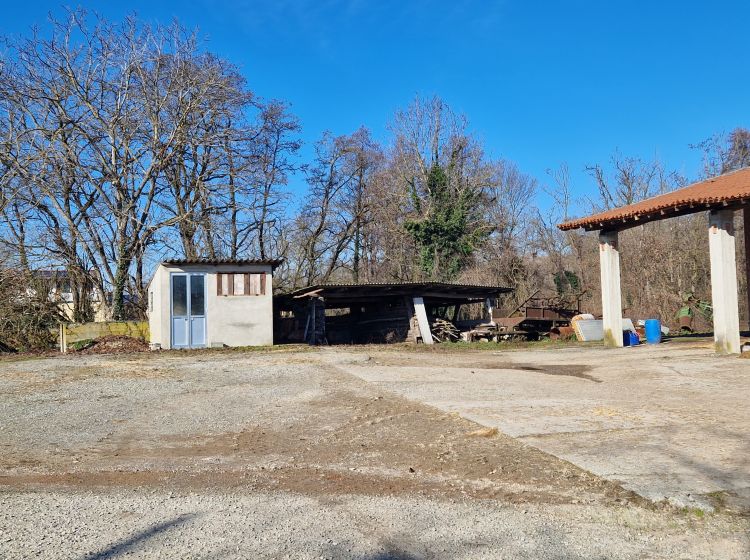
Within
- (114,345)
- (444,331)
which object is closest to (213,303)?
(114,345)

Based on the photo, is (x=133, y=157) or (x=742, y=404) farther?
(x=133, y=157)

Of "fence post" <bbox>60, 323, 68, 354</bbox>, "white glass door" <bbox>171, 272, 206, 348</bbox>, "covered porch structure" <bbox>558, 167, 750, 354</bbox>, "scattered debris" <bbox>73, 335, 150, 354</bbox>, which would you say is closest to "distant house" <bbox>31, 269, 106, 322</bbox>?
"fence post" <bbox>60, 323, 68, 354</bbox>

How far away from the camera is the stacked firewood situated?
24953mm

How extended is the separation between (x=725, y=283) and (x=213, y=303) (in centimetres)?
1544

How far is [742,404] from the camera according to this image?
8.84 metres

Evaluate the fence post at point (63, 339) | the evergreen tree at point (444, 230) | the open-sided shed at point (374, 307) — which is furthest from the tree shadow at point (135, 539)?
the evergreen tree at point (444, 230)

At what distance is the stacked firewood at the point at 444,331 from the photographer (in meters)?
25.0

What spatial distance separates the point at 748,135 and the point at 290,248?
2849cm

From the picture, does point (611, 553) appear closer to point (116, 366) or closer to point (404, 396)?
point (404, 396)

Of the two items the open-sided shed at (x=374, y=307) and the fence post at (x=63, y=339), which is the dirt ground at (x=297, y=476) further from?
the open-sided shed at (x=374, y=307)

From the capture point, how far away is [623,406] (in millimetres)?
8953

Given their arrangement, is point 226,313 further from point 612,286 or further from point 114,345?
point 612,286

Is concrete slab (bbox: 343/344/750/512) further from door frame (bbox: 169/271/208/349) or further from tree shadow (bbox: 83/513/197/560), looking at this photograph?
door frame (bbox: 169/271/208/349)

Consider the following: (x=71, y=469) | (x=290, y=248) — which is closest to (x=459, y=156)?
(x=290, y=248)
